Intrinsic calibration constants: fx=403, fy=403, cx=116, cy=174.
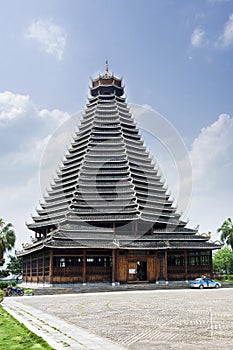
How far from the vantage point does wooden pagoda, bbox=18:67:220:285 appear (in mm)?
43594

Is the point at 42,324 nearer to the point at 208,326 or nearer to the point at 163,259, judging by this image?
the point at 208,326

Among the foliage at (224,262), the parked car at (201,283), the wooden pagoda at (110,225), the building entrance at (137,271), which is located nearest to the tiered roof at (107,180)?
the wooden pagoda at (110,225)

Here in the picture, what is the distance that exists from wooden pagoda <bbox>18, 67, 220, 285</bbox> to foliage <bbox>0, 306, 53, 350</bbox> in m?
27.9

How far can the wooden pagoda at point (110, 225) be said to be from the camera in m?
43.6

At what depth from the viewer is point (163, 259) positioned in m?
46.5

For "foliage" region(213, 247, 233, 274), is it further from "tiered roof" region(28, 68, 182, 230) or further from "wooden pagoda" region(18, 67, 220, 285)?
"tiered roof" region(28, 68, 182, 230)

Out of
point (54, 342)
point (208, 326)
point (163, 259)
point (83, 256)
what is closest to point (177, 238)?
point (163, 259)

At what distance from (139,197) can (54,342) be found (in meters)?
40.0

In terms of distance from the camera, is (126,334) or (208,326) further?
(208,326)

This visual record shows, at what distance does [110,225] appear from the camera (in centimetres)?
4834

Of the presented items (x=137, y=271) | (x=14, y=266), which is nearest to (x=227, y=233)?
(x=137, y=271)

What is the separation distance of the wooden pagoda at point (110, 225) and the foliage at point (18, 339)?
91.5 feet

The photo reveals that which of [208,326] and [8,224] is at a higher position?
[8,224]

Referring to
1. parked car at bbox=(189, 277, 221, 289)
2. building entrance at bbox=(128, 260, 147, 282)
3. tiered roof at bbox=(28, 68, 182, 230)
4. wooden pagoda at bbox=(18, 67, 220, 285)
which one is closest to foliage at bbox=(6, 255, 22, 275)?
wooden pagoda at bbox=(18, 67, 220, 285)
